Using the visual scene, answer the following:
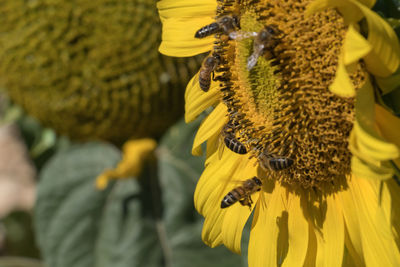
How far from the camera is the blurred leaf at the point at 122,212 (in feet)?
6.13

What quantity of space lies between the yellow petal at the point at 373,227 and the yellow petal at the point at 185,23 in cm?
45

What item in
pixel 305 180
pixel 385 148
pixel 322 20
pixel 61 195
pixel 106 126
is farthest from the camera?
pixel 61 195

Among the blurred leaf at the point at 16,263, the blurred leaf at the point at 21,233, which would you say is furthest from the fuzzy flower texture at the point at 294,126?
the blurred leaf at the point at 21,233

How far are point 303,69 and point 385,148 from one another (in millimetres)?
266

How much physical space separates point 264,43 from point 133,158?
976 mm

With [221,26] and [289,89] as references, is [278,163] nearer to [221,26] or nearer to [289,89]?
[289,89]

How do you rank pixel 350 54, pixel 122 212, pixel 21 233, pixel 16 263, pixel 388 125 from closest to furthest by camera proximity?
pixel 350 54
pixel 388 125
pixel 122 212
pixel 16 263
pixel 21 233

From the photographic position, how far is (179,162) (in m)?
1.93

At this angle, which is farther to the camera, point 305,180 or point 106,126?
point 106,126

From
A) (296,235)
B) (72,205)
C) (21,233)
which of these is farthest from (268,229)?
(21,233)

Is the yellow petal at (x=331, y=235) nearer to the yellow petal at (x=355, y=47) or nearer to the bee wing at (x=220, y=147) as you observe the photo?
the bee wing at (x=220, y=147)

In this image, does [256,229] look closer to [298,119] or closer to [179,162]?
[298,119]

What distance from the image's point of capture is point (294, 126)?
1.08 meters

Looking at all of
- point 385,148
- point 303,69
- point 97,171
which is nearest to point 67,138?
point 97,171
